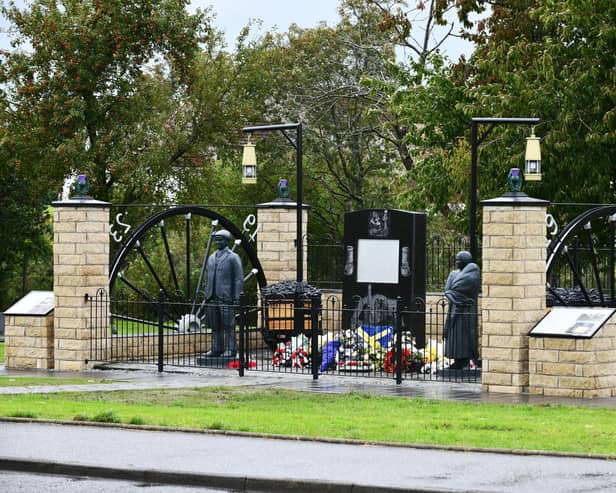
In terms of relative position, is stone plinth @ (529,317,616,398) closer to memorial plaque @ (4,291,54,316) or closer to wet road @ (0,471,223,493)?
wet road @ (0,471,223,493)

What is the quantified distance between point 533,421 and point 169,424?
3791 millimetres

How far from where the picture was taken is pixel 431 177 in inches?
1348

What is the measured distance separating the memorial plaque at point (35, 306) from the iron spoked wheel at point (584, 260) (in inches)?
318

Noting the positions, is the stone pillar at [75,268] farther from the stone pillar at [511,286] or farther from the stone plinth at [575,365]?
the stone plinth at [575,365]

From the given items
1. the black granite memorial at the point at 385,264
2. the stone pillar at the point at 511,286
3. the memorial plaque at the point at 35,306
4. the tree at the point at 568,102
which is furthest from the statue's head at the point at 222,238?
the tree at the point at 568,102

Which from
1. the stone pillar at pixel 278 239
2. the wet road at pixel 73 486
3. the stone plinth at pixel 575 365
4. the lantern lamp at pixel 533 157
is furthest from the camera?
the stone pillar at pixel 278 239

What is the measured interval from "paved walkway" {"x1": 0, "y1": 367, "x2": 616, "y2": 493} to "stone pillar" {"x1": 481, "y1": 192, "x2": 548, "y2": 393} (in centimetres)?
615

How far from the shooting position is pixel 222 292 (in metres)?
22.7

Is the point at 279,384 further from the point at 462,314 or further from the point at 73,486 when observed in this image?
the point at 73,486

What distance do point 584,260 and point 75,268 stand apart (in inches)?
471

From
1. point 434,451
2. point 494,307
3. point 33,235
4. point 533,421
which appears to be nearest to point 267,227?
point 494,307

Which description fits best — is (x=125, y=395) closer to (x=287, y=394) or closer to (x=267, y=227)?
(x=287, y=394)

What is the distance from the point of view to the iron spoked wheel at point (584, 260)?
70.5 feet

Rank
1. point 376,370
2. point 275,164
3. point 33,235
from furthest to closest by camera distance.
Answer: point 275,164, point 33,235, point 376,370
